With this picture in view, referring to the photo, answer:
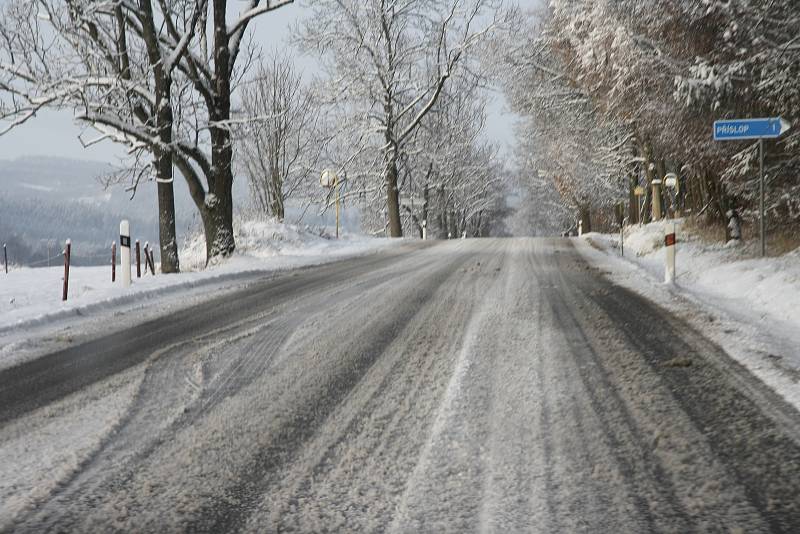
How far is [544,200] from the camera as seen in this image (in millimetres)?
57688

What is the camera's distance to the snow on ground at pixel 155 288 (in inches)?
241

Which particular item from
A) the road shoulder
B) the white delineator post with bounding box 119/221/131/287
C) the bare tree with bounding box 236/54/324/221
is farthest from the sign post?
the bare tree with bounding box 236/54/324/221

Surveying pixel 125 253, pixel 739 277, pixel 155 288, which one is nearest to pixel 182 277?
pixel 125 253

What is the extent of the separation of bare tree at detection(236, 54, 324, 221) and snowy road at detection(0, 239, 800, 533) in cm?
2439

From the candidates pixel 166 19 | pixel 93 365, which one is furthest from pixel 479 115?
pixel 93 365

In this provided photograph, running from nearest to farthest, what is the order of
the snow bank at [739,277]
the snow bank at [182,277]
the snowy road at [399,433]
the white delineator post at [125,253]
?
the snowy road at [399,433]
the snow bank at [739,277]
the snow bank at [182,277]
the white delineator post at [125,253]

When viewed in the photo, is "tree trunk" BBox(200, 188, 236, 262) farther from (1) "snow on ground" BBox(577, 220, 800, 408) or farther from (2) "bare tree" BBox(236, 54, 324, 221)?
(2) "bare tree" BBox(236, 54, 324, 221)

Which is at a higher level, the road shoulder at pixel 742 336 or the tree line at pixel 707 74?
the tree line at pixel 707 74

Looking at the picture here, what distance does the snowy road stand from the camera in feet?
7.10

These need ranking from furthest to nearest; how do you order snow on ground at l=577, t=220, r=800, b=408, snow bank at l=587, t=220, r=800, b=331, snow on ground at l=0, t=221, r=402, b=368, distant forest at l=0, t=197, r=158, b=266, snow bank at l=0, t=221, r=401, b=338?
1. distant forest at l=0, t=197, r=158, b=266
2. snow bank at l=0, t=221, r=401, b=338
3. snow bank at l=587, t=220, r=800, b=331
4. snow on ground at l=0, t=221, r=402, b=368
5. snow on ground at l=577, t=220, r=800, b=408

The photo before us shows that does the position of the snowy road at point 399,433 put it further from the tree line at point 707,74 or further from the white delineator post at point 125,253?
the tree line at point 707,74

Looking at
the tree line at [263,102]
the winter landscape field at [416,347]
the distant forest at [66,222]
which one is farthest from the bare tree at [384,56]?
the distant forest at [66,222]

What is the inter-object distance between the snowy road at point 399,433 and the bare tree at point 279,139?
80.0 feet

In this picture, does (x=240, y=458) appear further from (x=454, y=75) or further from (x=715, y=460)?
(x=454, y=75)
